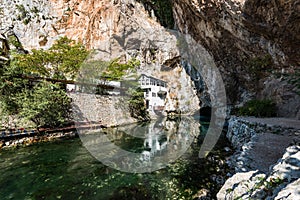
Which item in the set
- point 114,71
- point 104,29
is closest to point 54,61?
point 114,71

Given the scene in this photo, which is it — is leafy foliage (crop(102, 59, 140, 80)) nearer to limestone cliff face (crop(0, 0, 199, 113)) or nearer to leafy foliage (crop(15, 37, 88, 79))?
leafy foliage (crop(15, 37, 88, 79))

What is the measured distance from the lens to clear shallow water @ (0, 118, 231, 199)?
14.0ft

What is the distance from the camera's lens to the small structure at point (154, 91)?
989 inches

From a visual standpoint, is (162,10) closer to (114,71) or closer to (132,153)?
(114,71)

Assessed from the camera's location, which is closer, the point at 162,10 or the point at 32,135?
the point at 32,135

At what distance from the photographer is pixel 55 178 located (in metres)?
5.23

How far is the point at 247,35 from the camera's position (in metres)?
11.0

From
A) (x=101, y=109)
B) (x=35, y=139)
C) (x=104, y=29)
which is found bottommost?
(x=35, y=139)

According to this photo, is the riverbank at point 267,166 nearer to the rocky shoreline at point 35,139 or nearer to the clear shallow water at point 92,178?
the clear shallow water at point 92,178

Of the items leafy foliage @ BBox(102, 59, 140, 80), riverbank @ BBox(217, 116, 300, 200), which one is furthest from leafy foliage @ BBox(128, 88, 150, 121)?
riverbank @ BBox(217, 116, 300, 200)

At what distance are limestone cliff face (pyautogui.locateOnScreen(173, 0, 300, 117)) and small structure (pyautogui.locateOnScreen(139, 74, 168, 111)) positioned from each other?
1019cm

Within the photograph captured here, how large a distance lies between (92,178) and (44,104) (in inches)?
242

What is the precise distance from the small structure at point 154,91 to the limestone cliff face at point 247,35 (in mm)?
10193

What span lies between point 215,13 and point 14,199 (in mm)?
13128
